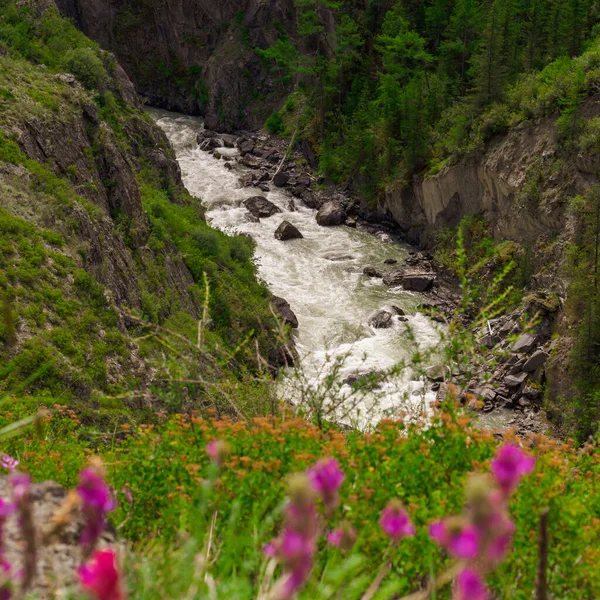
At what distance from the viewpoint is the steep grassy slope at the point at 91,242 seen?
1167cm

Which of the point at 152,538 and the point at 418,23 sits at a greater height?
the point at 418,23

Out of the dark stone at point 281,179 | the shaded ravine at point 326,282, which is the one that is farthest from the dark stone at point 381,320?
the dark stone at point 281,179

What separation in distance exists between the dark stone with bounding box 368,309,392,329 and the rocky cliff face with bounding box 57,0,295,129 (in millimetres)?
30577

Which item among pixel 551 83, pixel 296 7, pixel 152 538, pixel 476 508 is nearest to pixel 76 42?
pixel 551 83

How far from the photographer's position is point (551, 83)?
27.8 meters

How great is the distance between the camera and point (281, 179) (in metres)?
40.4

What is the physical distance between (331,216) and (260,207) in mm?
3982

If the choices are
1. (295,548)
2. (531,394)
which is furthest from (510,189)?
(295,548)

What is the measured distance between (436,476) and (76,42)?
84.8 feet

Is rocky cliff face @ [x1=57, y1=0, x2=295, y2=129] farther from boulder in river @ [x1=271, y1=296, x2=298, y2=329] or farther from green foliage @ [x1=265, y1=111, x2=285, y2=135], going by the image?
boulder in river @ [x1=271, y1=296, x2=298, y2=329]

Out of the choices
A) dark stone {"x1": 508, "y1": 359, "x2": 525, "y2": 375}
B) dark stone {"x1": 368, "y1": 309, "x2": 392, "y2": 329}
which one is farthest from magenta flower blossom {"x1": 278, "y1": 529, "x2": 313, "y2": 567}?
dark stone {"x1": 368, "y1": 309, "x2": 392, "y2": 329}

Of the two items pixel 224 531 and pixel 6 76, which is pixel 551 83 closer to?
pixel 6 76

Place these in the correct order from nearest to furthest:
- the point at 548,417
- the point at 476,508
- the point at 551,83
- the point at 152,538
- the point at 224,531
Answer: the point at 476,508 → the point at 224,531 → the point at 152,538 → the point at 548,417 → the point at 551,83

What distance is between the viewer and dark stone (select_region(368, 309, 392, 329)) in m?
25.0
